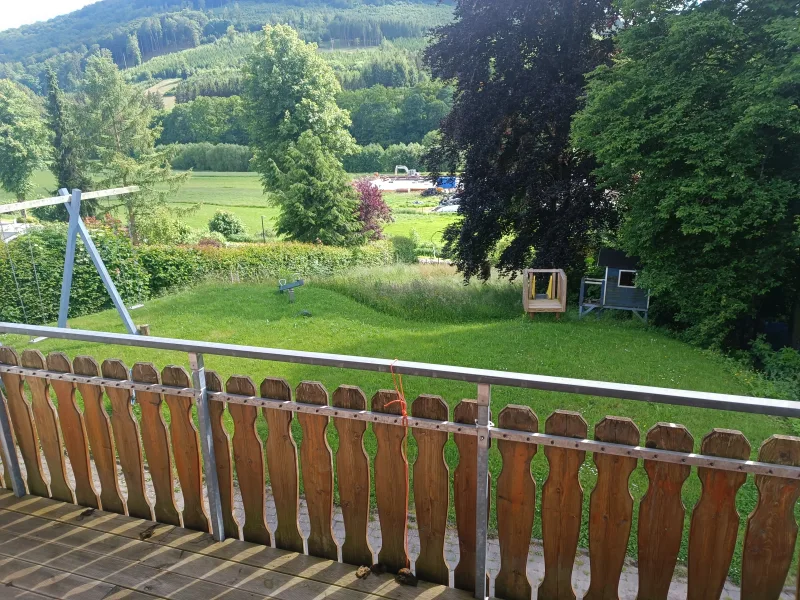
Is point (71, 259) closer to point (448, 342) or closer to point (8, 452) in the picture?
point (8, 452)

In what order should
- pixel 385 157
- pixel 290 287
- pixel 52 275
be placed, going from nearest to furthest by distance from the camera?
pixel 52 275, pixel 290 287, pixel 385 157

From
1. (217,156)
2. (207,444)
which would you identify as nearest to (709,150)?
(207,444)

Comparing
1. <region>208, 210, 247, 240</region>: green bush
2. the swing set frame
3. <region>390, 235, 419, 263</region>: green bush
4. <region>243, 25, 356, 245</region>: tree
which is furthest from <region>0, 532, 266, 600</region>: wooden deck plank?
<region>208, 210, 247, 240</region>: green bush

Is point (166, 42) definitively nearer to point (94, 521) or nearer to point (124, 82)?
point (124, 82)

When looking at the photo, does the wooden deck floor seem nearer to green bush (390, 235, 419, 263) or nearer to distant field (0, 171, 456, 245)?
green bush (390, 235, 419, 263)

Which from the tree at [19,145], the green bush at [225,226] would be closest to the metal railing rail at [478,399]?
the green bush at [225,226]

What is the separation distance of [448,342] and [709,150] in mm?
5741

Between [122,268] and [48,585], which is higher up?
[48,585]

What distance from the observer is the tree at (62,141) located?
3603cm

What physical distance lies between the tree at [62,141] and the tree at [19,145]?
1.97 m

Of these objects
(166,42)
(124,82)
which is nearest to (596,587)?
(124,82)

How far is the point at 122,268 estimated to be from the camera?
538 inches

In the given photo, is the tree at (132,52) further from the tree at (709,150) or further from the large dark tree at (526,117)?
the tree at (709,150)

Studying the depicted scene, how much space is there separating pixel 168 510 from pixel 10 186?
1812 inches
